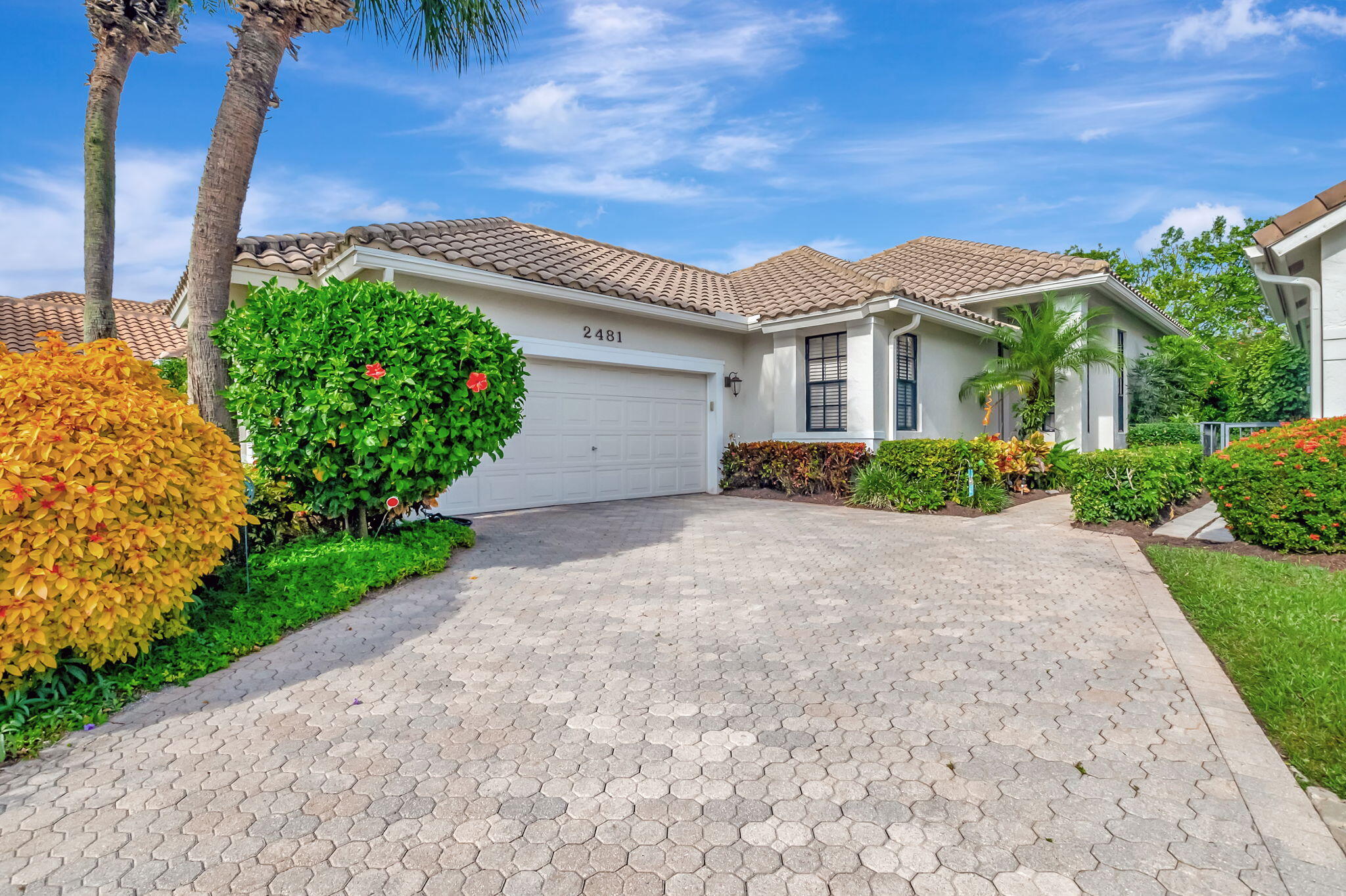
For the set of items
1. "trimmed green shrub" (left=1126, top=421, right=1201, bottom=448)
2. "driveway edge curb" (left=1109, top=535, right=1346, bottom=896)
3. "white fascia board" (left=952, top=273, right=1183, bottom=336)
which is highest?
"white fascia board" (left=952, top=273, right=1183, bottom=336)

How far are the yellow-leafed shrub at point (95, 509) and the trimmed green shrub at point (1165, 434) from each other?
54.3ft

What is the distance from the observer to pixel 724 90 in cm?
1180

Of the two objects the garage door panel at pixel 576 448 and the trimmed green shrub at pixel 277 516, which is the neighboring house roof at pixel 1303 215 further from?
the trimmed green shrub at pixel 277 516

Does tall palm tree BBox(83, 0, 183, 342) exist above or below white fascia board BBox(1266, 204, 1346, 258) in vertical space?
above

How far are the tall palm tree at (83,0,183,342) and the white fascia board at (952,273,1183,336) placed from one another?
1430 cm

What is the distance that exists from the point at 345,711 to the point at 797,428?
10770mm

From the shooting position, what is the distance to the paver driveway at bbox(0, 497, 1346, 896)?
90.0 inches

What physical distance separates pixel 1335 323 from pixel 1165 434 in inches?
302

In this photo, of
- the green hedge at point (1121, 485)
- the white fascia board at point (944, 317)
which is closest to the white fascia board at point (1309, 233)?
the green hedge at point (1121, 485)

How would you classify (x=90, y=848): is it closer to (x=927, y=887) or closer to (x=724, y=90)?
(x=927, y=887)

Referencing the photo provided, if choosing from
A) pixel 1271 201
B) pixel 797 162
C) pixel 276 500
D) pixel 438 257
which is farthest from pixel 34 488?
pixel 1271 201

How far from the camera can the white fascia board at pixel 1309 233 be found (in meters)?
7.80

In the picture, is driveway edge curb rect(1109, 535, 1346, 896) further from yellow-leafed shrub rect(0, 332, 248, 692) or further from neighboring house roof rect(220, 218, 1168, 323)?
neighboring house roof rect(220, 218, 1168, 323)

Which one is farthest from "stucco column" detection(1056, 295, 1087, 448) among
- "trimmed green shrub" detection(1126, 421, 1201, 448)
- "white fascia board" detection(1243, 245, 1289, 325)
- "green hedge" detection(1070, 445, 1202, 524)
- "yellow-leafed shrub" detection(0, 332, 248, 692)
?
"yellow-leafed shrub" detection(0, 332, 248, 692)
